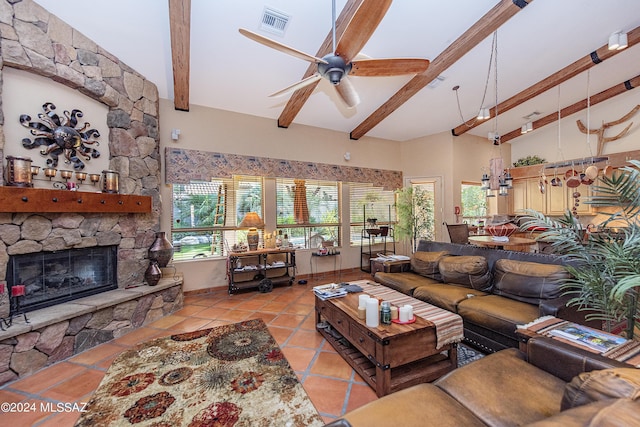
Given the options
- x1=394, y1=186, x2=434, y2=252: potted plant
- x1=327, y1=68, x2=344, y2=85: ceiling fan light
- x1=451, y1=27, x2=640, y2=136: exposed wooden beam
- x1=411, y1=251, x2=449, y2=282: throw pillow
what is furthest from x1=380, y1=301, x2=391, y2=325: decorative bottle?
x1=451, y1=27, x2=640, y2=136: exposed wooden beam

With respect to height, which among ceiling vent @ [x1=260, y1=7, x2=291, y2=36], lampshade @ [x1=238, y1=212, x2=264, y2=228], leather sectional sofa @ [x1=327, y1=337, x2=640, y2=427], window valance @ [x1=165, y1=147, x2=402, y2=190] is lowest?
leather sectional sofa @ [x1=327, y1=337, x2=640, y2=427]

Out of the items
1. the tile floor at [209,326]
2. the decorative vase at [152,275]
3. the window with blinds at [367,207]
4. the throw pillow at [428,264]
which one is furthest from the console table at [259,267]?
the throw pillow at [428,264]

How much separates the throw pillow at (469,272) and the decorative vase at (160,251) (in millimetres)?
3777

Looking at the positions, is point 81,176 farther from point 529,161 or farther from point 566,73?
point 529,161

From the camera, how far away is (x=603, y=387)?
2.80 feet

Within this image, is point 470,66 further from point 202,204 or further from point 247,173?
point 202,204

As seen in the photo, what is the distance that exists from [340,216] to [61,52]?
4805 mm

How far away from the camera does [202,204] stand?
4.55 meters

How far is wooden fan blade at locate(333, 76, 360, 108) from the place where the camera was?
2636 millimetres

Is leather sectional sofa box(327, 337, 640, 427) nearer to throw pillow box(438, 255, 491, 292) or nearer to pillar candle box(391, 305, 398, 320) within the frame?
pillar candle box(391, 305, 398, 320)

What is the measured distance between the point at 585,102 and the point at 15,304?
32.9ft

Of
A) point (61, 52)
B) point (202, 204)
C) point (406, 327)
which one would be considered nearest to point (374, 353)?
point (406, 327)

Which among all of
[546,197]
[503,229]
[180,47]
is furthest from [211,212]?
[546,197]

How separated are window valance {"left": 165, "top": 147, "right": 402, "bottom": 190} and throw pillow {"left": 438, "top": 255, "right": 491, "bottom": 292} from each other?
3.06 meters
